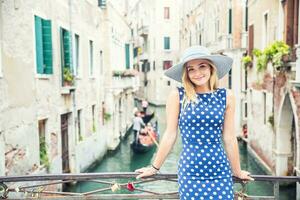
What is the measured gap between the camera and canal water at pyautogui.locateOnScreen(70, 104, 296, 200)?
8.18m

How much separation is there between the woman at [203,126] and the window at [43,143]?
5023 millimetres

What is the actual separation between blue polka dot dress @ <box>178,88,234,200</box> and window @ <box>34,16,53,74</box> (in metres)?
4.89

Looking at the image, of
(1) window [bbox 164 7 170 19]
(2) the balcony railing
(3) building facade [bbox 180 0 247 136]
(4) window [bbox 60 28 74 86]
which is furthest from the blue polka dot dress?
(1) window [bbox 164 7 170 19]

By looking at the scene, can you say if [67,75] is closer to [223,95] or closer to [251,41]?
[251,41]

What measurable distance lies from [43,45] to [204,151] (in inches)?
213

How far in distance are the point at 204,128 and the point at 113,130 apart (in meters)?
11.6

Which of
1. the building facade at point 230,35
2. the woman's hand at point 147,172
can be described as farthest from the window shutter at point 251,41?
the woman's hand at point 147,172

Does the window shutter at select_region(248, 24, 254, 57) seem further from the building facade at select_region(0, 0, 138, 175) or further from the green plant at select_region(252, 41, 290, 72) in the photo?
the building facade at select_region(0, 0, 138, 175)

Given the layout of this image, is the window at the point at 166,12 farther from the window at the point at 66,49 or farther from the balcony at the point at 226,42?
the window at the point at 66,49

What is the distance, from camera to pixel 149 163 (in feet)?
39.4

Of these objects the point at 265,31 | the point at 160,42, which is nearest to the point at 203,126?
the point at 265,31

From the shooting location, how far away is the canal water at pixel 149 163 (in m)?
8.18

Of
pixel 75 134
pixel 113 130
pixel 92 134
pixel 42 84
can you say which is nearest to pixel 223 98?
pixel 42 84

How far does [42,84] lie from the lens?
652 cm
